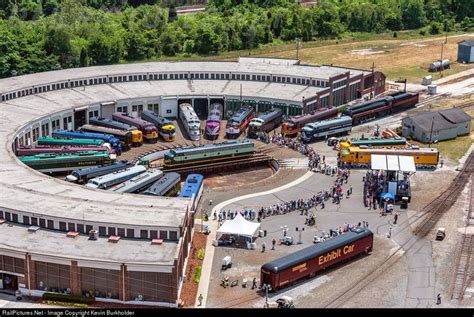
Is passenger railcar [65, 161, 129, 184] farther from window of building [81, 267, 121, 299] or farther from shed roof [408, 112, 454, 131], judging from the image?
shed roof [408, 112, 454, 131]

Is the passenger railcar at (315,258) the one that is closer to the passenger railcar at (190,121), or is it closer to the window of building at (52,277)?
the window of building at (52,277)

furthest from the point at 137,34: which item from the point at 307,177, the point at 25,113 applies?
the point at 307,177

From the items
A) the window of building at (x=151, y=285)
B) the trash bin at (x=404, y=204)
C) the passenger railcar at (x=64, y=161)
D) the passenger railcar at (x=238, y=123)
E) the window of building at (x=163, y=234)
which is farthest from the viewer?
the passenger railcar at (x=238, y=123)

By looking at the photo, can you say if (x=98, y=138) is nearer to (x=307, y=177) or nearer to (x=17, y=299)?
(x=307, y=177)

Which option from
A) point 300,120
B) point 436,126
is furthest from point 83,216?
point 436,126

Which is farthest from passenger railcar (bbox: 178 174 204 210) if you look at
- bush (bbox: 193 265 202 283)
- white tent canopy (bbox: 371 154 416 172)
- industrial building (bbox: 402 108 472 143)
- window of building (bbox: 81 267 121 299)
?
industrial building (bbox: 402 108 472 143)

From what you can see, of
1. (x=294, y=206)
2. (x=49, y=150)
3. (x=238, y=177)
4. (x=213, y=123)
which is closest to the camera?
(x=294, y=206)

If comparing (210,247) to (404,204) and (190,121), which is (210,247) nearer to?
(404,204)

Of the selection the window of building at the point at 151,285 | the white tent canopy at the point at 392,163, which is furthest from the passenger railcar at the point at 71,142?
the window of building at the point at 151,285
